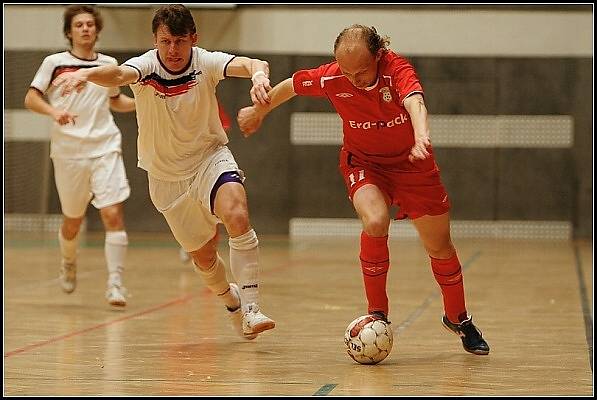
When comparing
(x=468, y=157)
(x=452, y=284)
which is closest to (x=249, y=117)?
(x=452, y=284)

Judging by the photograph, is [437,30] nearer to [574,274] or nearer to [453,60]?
[453,60]

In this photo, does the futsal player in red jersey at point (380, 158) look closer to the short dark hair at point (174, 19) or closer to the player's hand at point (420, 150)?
the player's hand at point (420, 150)

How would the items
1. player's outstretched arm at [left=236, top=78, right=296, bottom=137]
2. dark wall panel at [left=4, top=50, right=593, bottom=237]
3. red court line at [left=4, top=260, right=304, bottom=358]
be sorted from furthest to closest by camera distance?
dark wall panel at [left=4, top=50, right=593, bottom=237] < red court line at [left=4, top=260, right=304, bottom=358] < player's outstretched arm at [left=236, top=78, right=296, bottom=137]

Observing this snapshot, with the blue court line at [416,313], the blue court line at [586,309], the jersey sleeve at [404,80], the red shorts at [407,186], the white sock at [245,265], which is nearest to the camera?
the jersey sleeve at [404,80]

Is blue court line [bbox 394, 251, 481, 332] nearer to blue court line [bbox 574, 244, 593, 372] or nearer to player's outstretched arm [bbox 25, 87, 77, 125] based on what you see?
blue court line [bbox 574, 244, 593, 372]

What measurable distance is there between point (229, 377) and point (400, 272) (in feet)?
20.3

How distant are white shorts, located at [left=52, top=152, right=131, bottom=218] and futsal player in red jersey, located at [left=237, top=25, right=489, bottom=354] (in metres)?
2.81

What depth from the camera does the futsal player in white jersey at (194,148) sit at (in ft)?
19.2

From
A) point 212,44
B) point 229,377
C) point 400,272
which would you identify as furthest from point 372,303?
point 212,44

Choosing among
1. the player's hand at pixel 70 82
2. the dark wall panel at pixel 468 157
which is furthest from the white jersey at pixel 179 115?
the dark wall panel at pixel 468 157

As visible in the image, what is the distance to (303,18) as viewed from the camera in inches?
673

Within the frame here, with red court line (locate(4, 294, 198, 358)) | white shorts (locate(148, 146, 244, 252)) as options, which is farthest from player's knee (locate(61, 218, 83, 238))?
white shorts (locate(148, 146, 244, 252))

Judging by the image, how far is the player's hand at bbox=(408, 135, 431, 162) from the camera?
483 centimetres

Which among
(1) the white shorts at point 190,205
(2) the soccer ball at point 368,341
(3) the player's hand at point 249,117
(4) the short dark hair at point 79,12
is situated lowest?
(2) the soccer ball at point 368,341
